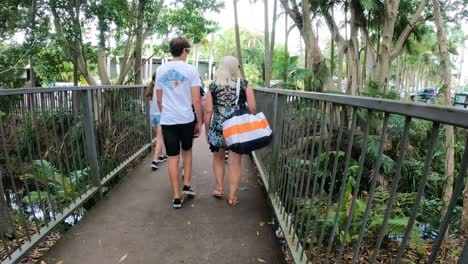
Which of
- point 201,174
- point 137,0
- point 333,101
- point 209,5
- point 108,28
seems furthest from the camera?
point 209,5

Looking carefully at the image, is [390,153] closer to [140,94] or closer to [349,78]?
[140,94]

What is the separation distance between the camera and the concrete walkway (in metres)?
2.79

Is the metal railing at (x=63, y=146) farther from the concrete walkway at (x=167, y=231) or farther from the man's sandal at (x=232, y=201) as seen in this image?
the man's sandal at (x=232, y=201)

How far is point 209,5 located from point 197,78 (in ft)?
20.2

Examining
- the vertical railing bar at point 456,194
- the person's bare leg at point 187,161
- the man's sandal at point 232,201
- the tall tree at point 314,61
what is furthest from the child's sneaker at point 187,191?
the tall tree at point 314,61

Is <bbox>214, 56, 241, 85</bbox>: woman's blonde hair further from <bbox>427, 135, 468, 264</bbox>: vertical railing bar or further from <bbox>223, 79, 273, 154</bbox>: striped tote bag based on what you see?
<bbox>427, 135, 468, 264</bbox>: vertical railing bar

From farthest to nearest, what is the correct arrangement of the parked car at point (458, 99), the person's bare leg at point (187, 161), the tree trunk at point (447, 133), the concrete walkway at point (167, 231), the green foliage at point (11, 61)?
1. the parked car at point (458, 99)
2. the green foliage at point (11, 61)
3. the tree trunk at point (447, 133)
4. the person's bare leg at point (187, 161)
5. the concrete walkway at point (167, 231)

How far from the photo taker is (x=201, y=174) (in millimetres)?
5145

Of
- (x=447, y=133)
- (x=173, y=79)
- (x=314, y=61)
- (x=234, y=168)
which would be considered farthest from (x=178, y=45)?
(x=314, y=61)

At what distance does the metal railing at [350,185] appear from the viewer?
4.06 feet

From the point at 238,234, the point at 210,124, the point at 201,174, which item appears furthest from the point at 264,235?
the point at 201,174

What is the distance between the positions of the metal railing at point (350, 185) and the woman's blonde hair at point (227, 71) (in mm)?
465

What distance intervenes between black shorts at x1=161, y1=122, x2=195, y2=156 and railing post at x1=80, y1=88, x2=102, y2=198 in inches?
28.8

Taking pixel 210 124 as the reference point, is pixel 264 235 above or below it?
below
